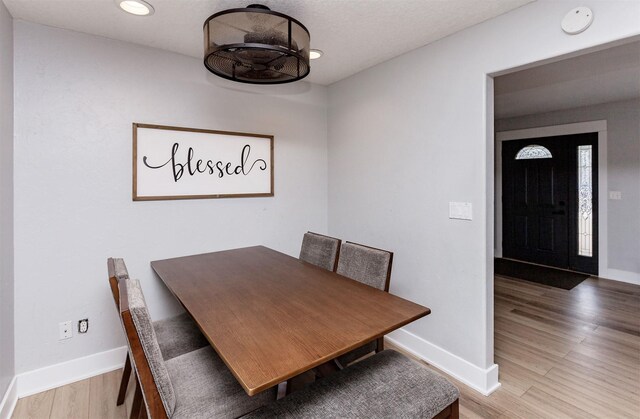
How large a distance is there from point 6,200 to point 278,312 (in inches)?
70.3

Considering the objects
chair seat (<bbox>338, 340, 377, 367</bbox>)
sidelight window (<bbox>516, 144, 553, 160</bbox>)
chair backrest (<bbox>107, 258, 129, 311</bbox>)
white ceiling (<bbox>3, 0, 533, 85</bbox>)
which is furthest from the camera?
sidelight window (<bbox>516, 144, 553, 160</bbox>)

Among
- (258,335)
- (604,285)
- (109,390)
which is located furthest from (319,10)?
(604,285)

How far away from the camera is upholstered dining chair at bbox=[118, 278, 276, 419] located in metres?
1.05

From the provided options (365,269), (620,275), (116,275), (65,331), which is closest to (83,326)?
(65,331)

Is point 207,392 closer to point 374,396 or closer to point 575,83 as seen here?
point 374,396

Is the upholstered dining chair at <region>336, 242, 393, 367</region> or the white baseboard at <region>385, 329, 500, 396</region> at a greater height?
the upholstered dining chair at <region>336, 242, 393, 367</region>

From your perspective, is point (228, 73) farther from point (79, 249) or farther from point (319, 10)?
point (79, 249)

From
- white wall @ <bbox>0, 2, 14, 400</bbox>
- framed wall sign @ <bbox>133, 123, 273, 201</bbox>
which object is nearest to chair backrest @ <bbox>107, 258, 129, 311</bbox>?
white wall @ <bbox>0, 2, 14, 400</bbox>

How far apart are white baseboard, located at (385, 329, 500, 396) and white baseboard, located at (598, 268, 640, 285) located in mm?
3536

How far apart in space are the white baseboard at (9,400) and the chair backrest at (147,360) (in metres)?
1.47

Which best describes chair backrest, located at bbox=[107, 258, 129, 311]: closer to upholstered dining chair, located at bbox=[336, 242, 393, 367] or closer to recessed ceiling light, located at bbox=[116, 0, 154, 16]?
upholstered dining chair, located at bbox=[336, 242, 393, 367]

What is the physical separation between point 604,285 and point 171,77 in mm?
5503

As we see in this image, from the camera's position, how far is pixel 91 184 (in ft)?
7.38

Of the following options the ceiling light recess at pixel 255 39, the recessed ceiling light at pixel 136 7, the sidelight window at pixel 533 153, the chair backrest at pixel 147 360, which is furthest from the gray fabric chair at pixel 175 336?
the sidelight window at pixel 533 153
